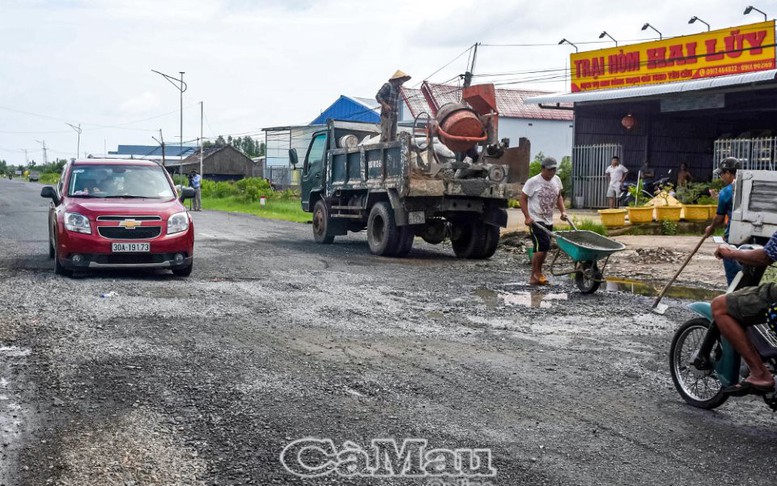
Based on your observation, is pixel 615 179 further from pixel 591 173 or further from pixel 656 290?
pixel 656 290

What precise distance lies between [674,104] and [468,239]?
473 inches

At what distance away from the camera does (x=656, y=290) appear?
1195 cm

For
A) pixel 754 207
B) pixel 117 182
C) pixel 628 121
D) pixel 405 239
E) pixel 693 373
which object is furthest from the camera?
pixel 628 121

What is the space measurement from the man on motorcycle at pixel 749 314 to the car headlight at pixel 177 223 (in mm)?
8107

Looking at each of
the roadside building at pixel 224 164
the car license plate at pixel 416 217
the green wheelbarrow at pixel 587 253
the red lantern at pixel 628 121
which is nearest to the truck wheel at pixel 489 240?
the car license plate at pixel 416 217

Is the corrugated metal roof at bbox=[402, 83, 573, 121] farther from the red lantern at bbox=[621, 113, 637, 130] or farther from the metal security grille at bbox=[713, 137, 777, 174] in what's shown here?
the metal security grille at bbox=[713, 137, 777, 174]

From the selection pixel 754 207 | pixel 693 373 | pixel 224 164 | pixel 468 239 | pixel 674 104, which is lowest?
pixel 693 373

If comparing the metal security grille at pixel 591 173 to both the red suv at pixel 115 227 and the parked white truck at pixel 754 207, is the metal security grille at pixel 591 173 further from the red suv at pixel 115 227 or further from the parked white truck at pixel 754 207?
the parked white truck at pixel 754 207

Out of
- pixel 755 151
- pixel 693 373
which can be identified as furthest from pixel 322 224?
pixel 693 373

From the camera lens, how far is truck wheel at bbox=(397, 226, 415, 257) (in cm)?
1566

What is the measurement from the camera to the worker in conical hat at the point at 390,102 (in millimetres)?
15750

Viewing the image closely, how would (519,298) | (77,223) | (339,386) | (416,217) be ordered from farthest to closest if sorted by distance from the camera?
1. (416,217)
2. (77,223)
3. (519,298)
4. (339,386)

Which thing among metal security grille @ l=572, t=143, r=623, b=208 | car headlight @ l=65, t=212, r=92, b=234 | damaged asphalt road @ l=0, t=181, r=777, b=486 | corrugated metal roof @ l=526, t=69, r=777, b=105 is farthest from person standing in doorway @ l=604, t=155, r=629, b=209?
car headlight @ l=65, t=212, r=92, b=234

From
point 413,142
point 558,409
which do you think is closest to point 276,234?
point 413,142
